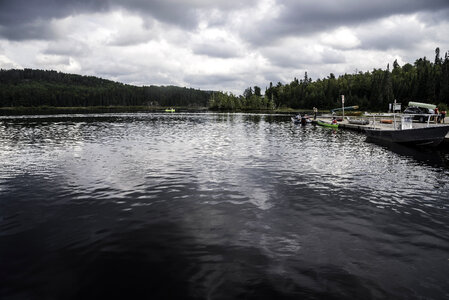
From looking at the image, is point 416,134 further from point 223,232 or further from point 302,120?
point 302,120

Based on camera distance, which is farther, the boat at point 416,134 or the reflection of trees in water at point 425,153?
the boat at point 416,134

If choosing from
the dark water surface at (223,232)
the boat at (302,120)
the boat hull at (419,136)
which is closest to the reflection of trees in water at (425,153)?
the boat hull at (419,136)

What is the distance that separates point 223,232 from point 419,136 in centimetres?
3356

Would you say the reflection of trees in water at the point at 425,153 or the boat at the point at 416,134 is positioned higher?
the boat at the point at 416,134

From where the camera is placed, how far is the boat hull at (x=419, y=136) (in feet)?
103

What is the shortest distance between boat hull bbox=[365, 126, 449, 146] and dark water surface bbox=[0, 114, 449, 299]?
11.8 metres

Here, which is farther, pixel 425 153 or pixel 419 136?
pixel 419 136

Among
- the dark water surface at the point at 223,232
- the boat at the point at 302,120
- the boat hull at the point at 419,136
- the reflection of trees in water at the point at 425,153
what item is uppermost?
the boat at the point at 302,120

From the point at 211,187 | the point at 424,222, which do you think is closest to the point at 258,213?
the point at 211,187

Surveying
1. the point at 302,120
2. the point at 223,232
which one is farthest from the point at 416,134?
the point at 302,120

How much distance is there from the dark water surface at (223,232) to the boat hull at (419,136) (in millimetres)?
11838

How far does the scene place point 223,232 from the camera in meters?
11.3

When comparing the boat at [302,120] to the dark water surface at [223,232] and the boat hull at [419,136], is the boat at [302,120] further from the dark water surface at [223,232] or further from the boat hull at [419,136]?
the dark water surface at [223,232]

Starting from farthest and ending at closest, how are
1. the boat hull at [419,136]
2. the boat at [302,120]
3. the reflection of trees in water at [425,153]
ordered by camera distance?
the boat at [302,120] → the boat hull at [419,136] → the reflection of trees in water at [425,153]
